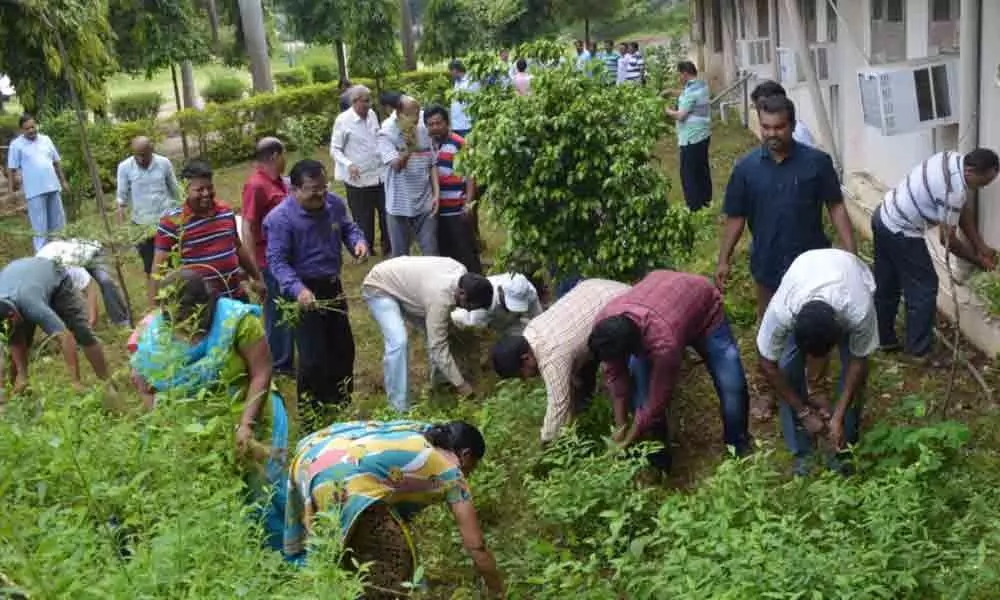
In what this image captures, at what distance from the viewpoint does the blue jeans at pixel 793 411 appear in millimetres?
5090

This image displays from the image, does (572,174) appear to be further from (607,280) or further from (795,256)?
(795,256)

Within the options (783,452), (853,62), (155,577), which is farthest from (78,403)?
(853,62)

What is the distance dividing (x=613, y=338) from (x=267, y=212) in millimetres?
3334

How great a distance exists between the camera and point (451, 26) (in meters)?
27.1

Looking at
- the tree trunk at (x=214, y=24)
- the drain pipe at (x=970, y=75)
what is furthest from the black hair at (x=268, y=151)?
the tree trunk at (x=214, y=24)

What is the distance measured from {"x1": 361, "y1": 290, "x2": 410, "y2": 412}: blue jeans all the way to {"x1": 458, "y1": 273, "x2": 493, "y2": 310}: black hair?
529 mm

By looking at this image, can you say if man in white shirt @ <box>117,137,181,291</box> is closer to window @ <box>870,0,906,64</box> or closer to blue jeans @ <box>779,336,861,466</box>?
blue jeans @ <box>779,336,861,466</box>

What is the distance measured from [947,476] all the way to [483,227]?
693 cm

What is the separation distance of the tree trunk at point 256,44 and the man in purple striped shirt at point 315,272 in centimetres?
1692

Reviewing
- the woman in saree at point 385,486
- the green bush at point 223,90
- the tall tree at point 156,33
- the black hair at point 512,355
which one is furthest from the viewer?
the green bush at point 223,90

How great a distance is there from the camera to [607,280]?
19.1 feet

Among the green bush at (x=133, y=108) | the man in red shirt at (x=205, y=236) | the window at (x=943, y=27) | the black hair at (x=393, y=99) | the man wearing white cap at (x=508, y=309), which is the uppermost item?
the window at (x=943, y=27)

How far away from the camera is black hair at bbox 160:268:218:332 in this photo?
4.55 m

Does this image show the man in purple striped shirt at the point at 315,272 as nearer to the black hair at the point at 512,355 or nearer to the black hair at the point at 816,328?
the black hair at the point at 512,355
